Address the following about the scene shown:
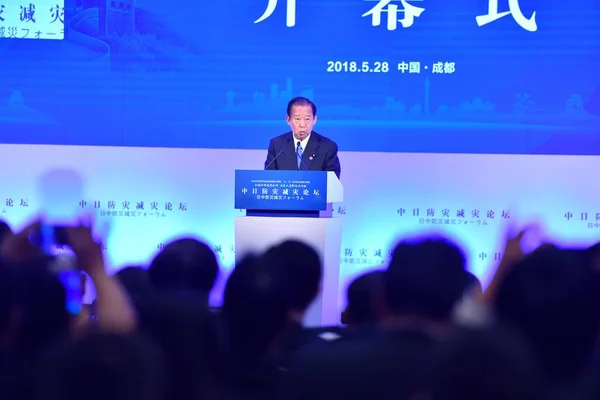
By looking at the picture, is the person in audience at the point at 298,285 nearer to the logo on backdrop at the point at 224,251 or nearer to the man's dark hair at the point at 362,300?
the man's dark hair at the point at 362,300

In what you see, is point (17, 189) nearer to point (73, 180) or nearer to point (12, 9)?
point (73, 180)

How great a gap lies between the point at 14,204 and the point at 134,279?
460cm

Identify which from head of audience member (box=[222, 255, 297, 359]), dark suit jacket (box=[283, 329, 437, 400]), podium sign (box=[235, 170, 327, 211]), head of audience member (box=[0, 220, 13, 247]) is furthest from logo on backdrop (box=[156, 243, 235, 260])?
dark suit jacket (box=[283, 329, 437, 400])

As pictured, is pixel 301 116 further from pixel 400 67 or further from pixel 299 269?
pixel 299 269

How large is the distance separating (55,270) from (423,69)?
456 centimetres

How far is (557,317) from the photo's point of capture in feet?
5.51

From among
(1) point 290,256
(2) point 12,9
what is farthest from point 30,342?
(2) point 12,9

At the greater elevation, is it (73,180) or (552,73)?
(552,73)

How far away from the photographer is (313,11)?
20.4 feet

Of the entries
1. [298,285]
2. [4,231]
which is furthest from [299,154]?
[298,285]

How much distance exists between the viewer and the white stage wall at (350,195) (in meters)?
6.17

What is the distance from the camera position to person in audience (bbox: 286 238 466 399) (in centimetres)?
147

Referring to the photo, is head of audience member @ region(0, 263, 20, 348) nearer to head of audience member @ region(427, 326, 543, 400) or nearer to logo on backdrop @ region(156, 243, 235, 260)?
head of audience member @ region(427, 326, 543, 400)

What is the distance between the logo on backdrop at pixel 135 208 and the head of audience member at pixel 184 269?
4246 millimetres
